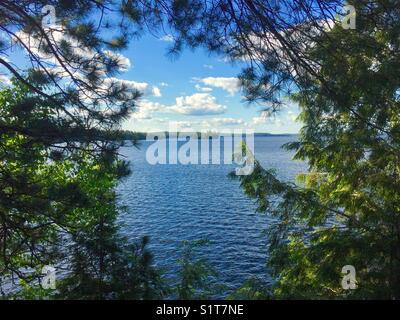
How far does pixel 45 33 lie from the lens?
15.8ft

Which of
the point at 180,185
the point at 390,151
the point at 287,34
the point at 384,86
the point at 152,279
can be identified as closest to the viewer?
the point at 287,34

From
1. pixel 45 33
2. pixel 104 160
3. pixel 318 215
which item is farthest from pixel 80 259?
pixel 318 215

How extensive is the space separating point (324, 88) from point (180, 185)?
108 feet

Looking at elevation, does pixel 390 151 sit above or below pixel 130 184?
above

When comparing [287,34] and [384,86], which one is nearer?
[287,34]

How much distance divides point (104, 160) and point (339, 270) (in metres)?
5.71

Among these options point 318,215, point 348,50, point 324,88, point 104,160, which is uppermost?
point 348,50

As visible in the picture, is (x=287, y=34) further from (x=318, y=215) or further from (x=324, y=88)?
(x=318, y=215)

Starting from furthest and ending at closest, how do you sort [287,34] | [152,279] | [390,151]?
[152,279], [390,151], [287,34]

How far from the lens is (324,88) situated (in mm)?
4469

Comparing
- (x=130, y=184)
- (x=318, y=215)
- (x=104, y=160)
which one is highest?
(x=104, y=160)

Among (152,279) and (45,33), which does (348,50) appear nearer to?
(45,33)

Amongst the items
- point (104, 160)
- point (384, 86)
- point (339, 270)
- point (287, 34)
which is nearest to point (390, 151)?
point (384, 86)

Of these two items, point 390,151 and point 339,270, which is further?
point 339,270
